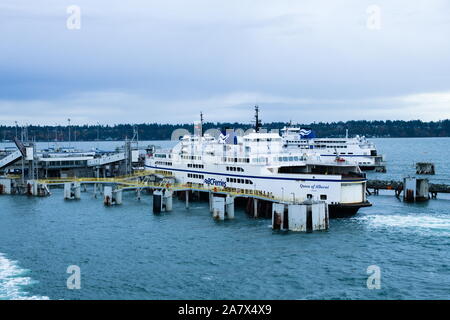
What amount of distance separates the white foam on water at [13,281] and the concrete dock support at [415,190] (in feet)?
156

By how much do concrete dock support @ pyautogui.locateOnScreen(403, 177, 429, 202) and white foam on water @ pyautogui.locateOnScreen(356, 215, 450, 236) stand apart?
11951 millimetres

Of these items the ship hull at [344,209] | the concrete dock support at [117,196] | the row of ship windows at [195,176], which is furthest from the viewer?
the row of ship windows at [195,176]

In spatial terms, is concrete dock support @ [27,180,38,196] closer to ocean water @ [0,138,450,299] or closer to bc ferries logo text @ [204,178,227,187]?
ocean water @ [0,138,450,299]

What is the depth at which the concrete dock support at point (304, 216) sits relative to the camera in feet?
147

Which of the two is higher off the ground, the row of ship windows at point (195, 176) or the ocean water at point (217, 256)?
the row of ship windows at point (195, 176)

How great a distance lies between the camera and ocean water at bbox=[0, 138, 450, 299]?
30766 mm

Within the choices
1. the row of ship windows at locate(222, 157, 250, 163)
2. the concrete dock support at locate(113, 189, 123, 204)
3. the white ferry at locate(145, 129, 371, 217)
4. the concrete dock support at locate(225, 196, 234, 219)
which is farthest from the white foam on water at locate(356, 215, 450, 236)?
the concrete dock support at locate(113, 189, 123, 204)

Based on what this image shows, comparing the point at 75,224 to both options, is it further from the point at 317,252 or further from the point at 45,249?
the point at 317,252

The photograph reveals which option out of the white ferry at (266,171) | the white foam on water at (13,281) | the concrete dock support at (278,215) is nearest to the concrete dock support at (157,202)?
the white ferry at (266,171)

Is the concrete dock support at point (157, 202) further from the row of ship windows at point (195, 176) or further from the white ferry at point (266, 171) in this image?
the row of ship windows at point (195, 176)

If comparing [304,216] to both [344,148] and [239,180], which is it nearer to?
[239,180]
